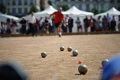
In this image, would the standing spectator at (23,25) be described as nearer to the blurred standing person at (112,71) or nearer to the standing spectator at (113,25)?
the standing spectator at (113,25)

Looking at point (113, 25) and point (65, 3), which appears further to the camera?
point (65, 3)

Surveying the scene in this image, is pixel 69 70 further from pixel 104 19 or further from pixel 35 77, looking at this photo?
pixel 104 19

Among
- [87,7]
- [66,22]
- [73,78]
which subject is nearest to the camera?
[73,78]

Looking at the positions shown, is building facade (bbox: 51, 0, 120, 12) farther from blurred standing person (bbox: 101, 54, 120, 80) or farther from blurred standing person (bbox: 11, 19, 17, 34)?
blurred standing person (bbox: 101, 54, 120, 80)

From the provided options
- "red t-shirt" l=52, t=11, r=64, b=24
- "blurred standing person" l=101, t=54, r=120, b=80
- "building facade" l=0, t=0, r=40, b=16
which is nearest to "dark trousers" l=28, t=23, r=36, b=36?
"red t-shirt" l=52, t=11, r=64, b=24

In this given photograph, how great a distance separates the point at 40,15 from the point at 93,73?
131 ft

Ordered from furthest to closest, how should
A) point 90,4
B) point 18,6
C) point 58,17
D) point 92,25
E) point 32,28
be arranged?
1. point 18,6
2. point 90,4
3. point 92,25
4. point 32,28
5. point 58,17

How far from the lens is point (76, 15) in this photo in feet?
164

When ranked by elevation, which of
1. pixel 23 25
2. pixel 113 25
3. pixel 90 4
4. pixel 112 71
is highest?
pixel 112 71

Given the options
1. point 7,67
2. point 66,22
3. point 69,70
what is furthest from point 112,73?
point 66,22

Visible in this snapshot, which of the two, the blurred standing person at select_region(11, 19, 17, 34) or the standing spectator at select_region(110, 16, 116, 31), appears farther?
the blurred standing person at select_region(11, 19, 17, 34)

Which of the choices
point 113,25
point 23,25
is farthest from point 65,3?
point 113,25

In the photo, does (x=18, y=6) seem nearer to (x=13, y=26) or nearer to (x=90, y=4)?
(x=90, y=4)

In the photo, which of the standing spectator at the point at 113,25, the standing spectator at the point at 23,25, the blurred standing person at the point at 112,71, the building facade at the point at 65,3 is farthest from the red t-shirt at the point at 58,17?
the building facade at the point at 65,3
